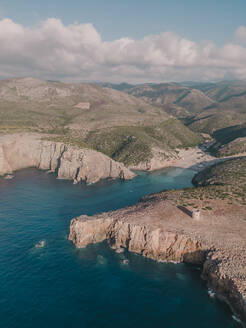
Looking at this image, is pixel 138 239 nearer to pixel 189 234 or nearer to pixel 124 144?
pixel 189 234

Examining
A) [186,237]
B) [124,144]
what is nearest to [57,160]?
[124,144]

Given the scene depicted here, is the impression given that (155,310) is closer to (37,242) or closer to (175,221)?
(175,221)

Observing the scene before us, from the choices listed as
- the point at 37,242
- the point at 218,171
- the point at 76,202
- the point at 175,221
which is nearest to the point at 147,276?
the point at 175,221

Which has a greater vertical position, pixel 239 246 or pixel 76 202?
pixel 239 246

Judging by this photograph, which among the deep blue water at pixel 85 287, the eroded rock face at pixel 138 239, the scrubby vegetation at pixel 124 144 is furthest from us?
the scrubby vegetation at pixel 124 144

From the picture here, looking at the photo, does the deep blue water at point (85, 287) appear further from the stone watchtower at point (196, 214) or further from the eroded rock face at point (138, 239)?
the stone watchtower at point (196, 214)

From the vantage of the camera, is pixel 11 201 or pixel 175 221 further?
pixel 11 201

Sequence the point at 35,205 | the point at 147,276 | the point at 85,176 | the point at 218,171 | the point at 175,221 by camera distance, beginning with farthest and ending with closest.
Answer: the point at 85,176, the point at 218,171, the point at 35,205, the point at 175,221, the point at 147,276

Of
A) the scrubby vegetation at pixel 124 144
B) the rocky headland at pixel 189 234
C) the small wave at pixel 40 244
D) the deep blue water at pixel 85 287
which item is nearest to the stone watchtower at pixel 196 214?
the rocky headland at pixel 189 234
